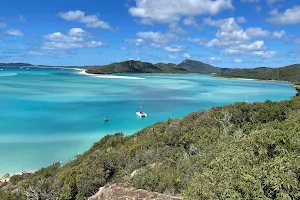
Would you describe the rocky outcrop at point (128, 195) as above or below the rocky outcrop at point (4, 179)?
above

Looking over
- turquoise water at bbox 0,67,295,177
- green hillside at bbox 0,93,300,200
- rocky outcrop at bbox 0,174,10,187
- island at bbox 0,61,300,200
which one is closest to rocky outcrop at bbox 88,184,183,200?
island at bbox 0,61,300,200

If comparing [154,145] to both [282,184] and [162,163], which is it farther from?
[282,184]

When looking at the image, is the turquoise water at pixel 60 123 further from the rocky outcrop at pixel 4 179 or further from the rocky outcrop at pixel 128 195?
the rocky outcrop at pixel 128 195

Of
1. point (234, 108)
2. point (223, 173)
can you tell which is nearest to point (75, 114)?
point (234, 108)

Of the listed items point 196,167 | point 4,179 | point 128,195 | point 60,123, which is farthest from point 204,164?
point 60,123

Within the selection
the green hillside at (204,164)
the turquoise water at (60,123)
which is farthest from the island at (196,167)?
the turquoise water at (60,123)

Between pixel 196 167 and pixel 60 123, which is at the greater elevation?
pixel 196 167

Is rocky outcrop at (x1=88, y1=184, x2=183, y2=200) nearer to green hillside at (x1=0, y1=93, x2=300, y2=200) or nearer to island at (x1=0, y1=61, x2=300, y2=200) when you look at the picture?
island at (x1=0, y1=61, x2=300, y2=200)

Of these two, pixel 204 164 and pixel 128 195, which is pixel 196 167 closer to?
pixel 204 164
